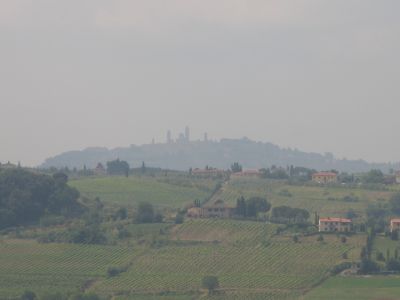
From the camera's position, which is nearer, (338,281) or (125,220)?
(338,281)

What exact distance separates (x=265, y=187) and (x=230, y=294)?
55.2m

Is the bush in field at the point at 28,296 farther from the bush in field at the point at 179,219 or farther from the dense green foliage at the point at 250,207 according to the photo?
the dense green foliage at the point at 250,207

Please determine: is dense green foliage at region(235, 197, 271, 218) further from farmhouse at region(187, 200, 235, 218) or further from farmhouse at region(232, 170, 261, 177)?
farmhouse at region(232, 170, 261, 177)

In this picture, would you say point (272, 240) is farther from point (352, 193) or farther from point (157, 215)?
point (352, 193)

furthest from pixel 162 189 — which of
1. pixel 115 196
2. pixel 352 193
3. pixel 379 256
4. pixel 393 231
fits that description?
pixel 379 256

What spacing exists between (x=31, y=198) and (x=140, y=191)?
22.7 metres

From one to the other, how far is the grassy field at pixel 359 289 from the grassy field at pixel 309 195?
115ft

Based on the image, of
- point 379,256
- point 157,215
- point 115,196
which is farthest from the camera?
point 115,196

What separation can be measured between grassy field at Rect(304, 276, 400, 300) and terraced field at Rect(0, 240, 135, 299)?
46.3 ft

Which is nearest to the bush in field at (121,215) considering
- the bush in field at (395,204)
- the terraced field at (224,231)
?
the terraced field at (224,231)

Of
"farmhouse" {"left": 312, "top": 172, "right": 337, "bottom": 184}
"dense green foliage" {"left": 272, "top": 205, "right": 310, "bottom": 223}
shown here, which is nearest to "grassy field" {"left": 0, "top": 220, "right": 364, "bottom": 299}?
"dense green foliage" {"left": 272, "top": 205, "right": 310, "bottom": 223}

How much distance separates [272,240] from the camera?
268ft

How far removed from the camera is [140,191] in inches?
4658

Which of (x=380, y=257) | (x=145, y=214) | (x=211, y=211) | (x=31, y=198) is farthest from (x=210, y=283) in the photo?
(x=31, y=198)
